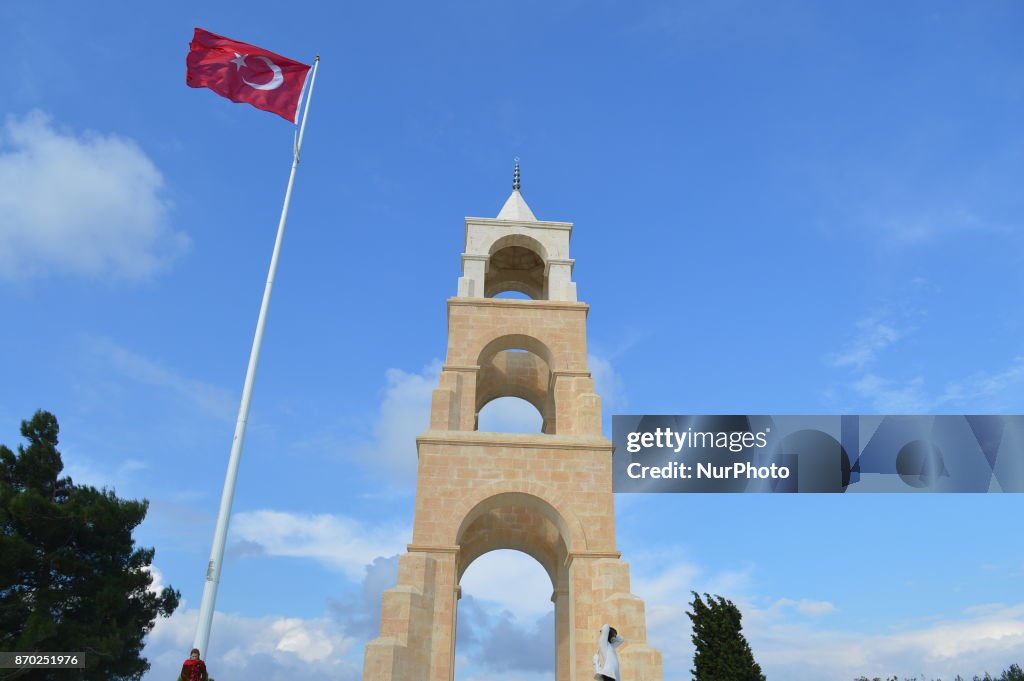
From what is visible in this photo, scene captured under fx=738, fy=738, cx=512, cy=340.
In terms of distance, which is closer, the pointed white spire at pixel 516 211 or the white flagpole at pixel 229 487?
the white flagpole at pixel 229 487

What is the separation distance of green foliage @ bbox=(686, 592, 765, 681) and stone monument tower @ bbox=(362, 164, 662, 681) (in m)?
3.47

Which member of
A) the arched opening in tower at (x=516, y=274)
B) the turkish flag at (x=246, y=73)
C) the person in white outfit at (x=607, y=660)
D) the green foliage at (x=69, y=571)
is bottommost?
the person in white outfit at (x=607, y=660)

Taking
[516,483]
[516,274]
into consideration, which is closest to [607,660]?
[516,483]

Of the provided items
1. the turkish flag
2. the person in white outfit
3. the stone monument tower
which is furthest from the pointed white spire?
the person in white outfit

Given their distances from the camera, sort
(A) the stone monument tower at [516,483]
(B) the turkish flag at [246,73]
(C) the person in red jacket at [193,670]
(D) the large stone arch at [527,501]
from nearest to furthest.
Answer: (C) the person in red jacket at [193,670], (B) the turkish flag at [246,73], (A) the stone monument tower at [516,483], (D) the large stone arch at [527,501]

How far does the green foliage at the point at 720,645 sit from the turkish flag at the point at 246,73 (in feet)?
59.8

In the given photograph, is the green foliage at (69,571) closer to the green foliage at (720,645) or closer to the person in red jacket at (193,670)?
the person in red jacket at (193,670)

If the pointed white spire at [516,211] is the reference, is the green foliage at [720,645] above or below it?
below

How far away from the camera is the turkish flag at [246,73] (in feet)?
56.7

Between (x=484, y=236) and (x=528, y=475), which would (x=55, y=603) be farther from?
(x=484, y=236)

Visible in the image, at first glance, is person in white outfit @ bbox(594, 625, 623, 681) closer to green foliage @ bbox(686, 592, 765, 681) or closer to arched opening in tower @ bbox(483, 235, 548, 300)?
green foliage @ bbox(686, 592, 765, 681)

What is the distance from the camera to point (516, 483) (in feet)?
69.9

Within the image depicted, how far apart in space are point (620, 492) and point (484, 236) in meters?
10.3

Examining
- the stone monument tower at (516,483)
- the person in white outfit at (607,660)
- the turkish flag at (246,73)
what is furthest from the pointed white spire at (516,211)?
the person in white outfit at (607,660)
